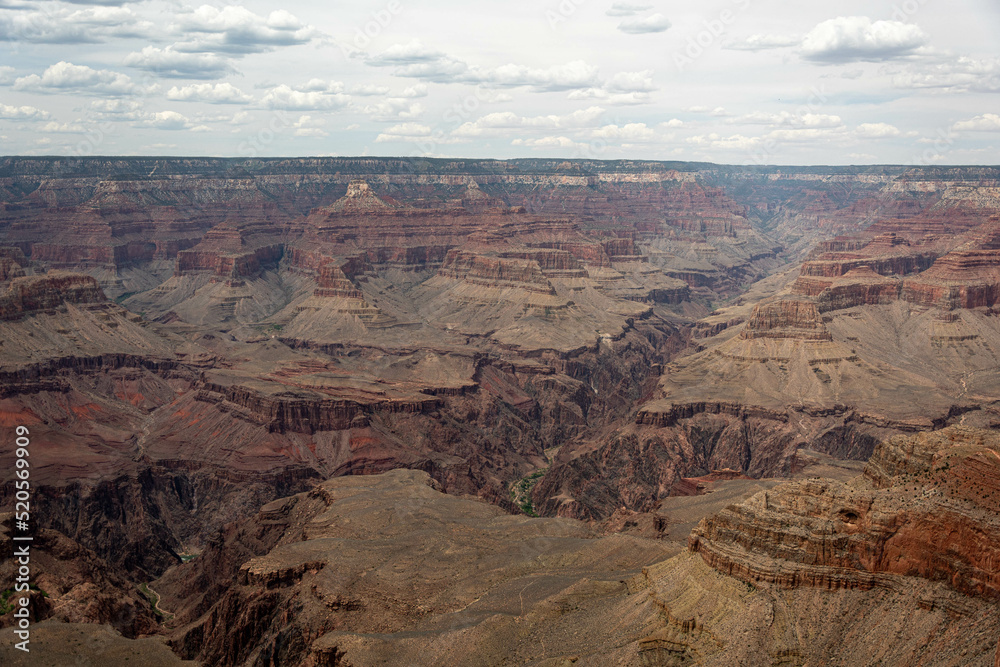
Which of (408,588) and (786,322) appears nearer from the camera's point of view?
(408,588)

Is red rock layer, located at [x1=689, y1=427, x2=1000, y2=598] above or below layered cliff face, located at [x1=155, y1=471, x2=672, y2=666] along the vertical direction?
above

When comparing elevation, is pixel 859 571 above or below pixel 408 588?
above

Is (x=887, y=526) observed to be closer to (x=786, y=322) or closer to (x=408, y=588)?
(x=408, y=588)

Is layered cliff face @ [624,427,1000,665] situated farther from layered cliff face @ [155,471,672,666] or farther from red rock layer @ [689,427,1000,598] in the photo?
layered cliff face @ [155,471,672,666]

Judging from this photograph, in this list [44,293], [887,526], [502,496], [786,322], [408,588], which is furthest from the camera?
[786,322]

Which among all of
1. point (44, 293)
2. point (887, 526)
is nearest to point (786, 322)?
point (887, 526)

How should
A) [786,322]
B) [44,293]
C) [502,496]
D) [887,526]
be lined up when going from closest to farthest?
[887,526], [502,496], [44,293], [786,322]

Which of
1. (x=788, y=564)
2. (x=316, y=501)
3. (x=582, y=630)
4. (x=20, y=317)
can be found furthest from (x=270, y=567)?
(x=20, y=317)

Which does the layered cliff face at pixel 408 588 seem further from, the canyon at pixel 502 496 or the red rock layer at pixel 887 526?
the red rock layer at pixel 887 526

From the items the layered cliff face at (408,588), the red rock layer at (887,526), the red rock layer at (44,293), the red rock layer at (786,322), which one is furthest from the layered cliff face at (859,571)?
the red rock layer at (44,293)

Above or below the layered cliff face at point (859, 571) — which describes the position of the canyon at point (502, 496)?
below

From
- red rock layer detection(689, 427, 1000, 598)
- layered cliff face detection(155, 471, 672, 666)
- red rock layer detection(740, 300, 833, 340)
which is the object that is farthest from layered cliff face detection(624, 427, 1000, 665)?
red rock layer detection(740, 300, 833, 340)

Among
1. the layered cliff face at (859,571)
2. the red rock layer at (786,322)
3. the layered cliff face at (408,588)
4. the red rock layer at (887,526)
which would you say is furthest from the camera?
the red rock layer at (786,322)
